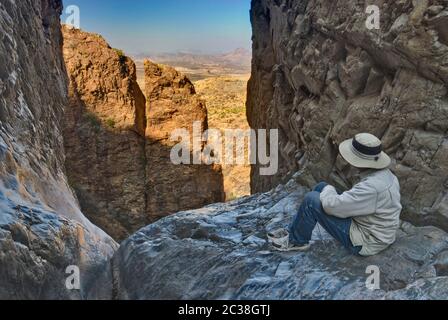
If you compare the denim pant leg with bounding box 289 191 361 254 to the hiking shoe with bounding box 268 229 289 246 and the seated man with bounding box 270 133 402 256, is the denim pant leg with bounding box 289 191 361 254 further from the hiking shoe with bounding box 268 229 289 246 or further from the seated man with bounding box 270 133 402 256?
the hiking shoe with bounding box 268 229 289 246

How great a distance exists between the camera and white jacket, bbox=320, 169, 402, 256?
474 cm

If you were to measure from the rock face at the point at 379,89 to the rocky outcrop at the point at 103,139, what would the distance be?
14001mm

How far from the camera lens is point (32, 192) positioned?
654 cm

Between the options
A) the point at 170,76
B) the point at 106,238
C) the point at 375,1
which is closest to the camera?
the point at 375,1

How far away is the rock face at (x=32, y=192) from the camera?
5.24 m

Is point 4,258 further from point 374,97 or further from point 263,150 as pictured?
point 263,150

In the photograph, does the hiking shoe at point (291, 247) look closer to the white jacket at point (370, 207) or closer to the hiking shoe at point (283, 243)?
the hiking shoe at point (283, 243)

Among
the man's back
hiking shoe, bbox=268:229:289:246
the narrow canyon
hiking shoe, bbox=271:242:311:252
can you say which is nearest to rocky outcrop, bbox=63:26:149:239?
the narrow canyon

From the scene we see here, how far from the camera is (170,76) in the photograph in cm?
2452

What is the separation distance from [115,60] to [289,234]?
65.2ft

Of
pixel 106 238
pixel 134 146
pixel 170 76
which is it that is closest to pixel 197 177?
pixel 134 146

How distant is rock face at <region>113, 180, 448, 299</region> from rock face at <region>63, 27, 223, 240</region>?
15978 mm

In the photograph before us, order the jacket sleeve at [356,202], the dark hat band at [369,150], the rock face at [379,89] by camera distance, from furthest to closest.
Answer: the rock face at [379,89] → the dark hat band at [369,150] → the jacket sleeve at [356,202]

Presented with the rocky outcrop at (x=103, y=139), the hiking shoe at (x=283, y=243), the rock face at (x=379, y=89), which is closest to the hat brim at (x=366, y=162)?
the rock face at (x=379, y=89)
